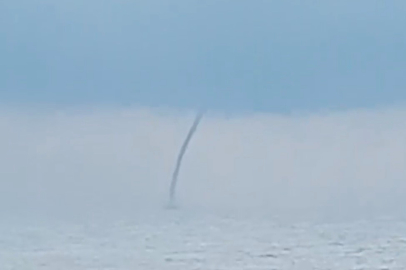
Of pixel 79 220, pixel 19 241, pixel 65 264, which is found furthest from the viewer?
pixel 79 220

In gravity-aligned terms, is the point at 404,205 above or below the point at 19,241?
above

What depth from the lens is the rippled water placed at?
4.79 m

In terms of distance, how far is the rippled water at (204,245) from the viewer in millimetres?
4785

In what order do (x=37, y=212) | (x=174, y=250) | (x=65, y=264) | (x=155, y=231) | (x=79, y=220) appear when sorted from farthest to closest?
1. (x=37, y=212)
2. (x=79, y=220)
3. (x=155, y=231)
4. (x=174, y=250)
5. (x=65, y=264)

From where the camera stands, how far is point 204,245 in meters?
5.33

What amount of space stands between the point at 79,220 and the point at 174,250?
212cm

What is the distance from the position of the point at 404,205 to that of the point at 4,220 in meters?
3.52

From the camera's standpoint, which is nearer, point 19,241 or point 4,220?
point 19,241

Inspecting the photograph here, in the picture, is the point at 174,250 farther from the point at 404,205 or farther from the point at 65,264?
the point at 404,205

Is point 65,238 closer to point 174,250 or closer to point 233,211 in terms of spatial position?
point 174,250

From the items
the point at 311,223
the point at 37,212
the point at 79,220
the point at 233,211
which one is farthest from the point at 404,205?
the point at 37,212

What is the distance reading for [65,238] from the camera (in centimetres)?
561

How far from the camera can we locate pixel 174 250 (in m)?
5.11

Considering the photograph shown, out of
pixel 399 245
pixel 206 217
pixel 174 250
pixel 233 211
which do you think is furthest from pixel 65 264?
pixel 233 211
